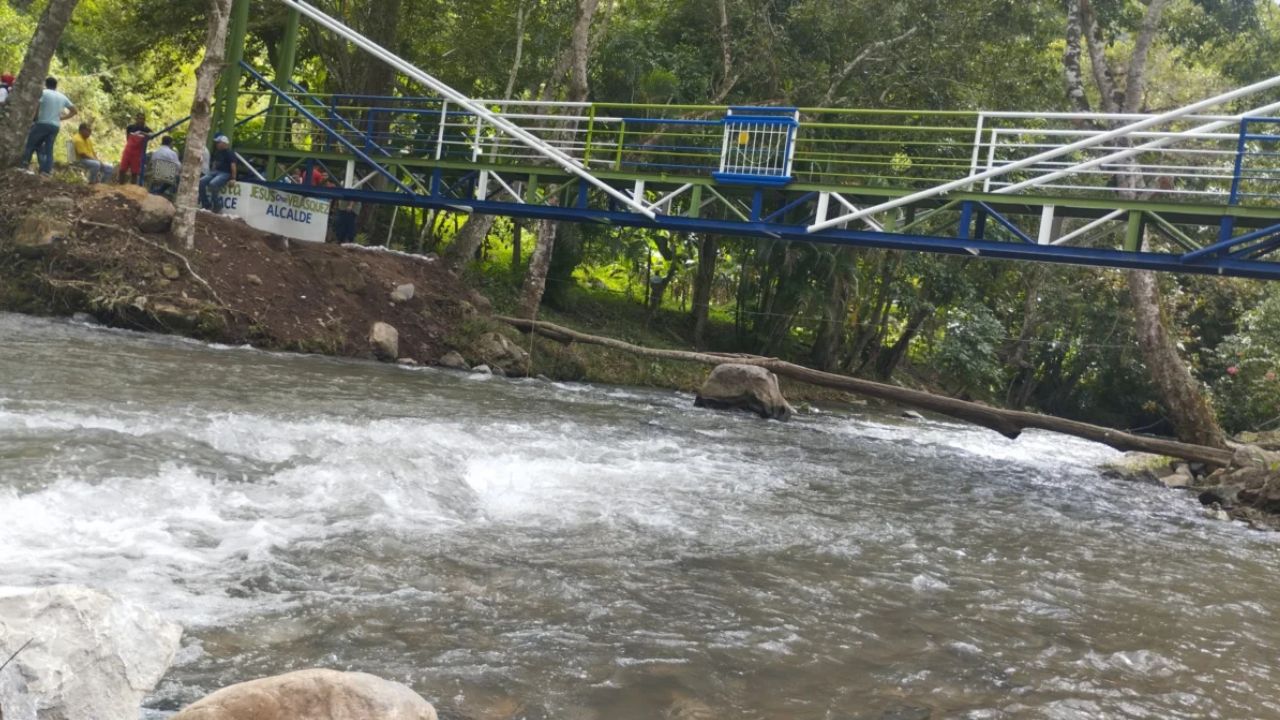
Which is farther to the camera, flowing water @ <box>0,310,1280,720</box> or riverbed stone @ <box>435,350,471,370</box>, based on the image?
riverbed stone @ <box>435,350,471,370</box>

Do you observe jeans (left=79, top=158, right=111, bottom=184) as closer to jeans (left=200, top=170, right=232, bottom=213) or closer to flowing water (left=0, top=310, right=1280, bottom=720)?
jeans (left=200, top=170, right=232, bottom=213)

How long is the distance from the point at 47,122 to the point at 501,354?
880 centimetres

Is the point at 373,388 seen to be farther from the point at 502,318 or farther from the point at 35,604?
the point at 35,604

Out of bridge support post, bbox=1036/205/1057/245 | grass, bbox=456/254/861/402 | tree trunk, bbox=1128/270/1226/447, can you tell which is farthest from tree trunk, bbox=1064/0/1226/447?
grass, bbox=456/254/861/402

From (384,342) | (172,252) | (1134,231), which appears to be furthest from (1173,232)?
(172,252)

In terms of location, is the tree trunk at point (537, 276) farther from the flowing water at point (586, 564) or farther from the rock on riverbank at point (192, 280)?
the flowing water at point (586, 564)

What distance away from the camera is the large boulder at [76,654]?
3361mm

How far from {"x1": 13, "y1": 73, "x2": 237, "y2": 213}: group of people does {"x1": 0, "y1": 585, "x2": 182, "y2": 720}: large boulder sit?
17.8 m

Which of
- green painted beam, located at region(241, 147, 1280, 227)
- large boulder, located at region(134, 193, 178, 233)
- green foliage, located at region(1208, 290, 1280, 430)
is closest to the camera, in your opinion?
green painted beam, located at region(241, 147, 1280, 227)

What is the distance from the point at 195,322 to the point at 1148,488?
14.5m

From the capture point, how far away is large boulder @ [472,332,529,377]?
20672mm

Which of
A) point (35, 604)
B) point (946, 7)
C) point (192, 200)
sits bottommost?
point (35, 604)

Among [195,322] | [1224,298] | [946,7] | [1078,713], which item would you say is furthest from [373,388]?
[1224,298]

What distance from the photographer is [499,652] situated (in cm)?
538
